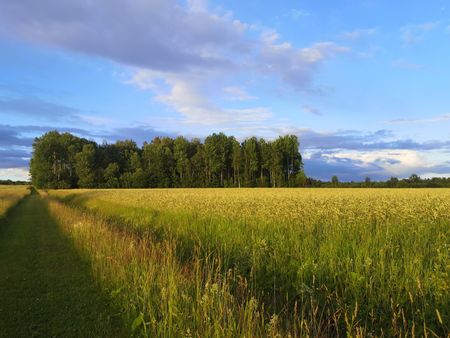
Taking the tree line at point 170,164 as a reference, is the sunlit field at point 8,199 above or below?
below

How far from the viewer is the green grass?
22.7 ft

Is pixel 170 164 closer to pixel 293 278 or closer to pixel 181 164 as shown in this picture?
pixel 181 164

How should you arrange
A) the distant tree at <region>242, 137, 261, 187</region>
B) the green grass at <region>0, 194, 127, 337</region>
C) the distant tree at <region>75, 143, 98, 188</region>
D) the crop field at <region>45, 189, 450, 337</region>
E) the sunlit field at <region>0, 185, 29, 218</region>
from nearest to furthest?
1. the crop field at <region>45, 189, 450, 337</region>
2. the green grass at <region>0, 194, 127, 337</region>
3. the sunlit field at <region>0, 185, 29, 218</region>
4. the distant tree at <region>75, 143, 98, 188</region>
5. the distant tree at <region>242, 137, 261, 187</region>

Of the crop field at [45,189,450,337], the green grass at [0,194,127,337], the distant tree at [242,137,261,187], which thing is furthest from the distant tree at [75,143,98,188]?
the crop field at [45,189,450,337]

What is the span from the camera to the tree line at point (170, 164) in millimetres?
107250

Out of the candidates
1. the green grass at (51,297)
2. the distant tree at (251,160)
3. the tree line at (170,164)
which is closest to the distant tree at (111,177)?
the tree line at (170,164)

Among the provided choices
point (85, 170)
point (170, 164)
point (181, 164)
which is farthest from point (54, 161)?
point (181, 164)

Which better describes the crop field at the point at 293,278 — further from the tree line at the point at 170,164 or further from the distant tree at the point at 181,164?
the distant tree at the point at 181,164

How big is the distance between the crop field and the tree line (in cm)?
9399

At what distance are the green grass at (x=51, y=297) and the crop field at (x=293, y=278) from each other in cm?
41

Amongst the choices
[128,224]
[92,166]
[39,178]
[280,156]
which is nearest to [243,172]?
[280,156]

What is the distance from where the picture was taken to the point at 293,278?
7.66 metres

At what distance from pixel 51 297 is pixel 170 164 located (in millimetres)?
108853

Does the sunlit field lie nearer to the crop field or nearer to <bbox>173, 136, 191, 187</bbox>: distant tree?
the crop field
